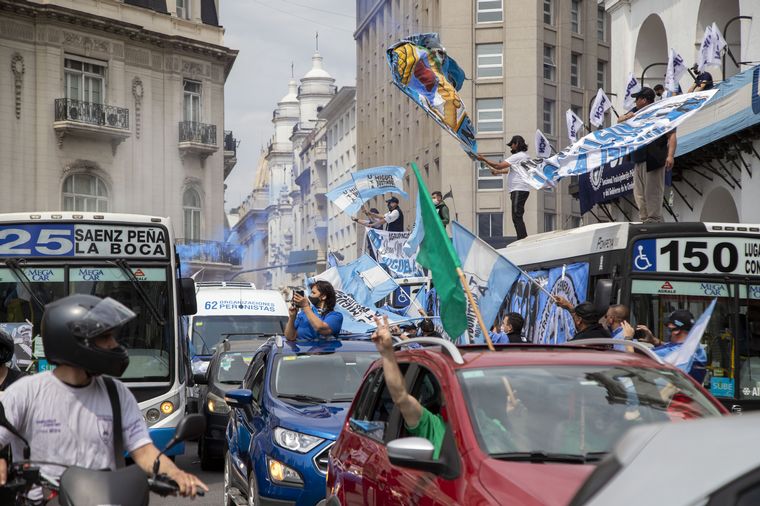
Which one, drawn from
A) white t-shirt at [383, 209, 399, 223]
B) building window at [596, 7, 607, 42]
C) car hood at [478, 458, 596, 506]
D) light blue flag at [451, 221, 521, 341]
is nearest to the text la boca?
light blue flag at [451, 221, 521, 341]

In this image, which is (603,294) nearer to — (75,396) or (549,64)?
(75,396)

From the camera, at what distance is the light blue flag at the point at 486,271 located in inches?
473

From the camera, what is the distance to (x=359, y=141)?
78.5 metres

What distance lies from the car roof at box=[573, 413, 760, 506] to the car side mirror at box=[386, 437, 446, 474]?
2282 mm

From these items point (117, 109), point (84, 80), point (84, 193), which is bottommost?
point (84, 193)

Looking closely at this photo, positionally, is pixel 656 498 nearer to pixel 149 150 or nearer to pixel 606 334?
pixel 606 334

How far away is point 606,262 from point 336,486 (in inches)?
263

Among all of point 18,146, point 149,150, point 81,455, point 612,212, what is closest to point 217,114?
point 149,150

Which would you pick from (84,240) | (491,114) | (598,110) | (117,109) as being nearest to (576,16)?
(491,114)

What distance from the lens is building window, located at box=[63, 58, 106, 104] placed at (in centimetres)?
4569

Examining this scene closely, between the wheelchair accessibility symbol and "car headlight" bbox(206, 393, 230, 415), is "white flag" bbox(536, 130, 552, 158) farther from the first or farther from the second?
the wheelchair accessibility symbol

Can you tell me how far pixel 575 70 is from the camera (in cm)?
5759

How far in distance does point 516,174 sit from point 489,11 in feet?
130

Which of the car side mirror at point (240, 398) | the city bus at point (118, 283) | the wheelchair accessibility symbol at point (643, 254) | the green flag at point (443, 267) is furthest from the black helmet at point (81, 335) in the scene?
the wheelchair accessibility symbol at point (643, 254)
